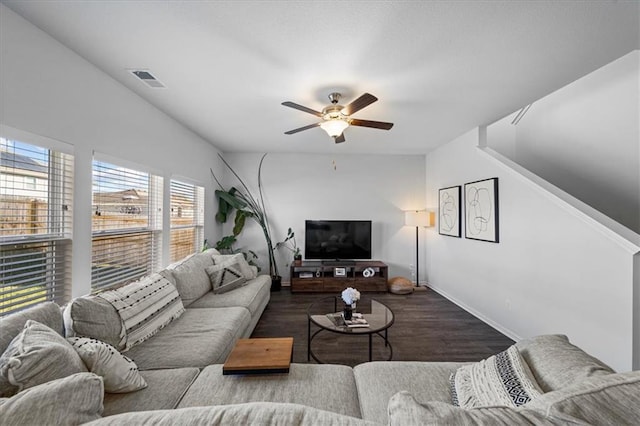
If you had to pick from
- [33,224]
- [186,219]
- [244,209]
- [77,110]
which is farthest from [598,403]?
[244,209]

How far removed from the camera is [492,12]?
144 centimetres

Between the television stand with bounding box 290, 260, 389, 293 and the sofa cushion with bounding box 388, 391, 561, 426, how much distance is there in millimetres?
3697

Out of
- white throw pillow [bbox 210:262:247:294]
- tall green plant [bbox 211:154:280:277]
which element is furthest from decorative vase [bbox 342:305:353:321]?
tall green plant [bbox 211:154:280:277]

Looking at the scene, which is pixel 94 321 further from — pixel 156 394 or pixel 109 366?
pixel 156 394

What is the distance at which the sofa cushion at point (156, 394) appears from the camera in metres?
1.19

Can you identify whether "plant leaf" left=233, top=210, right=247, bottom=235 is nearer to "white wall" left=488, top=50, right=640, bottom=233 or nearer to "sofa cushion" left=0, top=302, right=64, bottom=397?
"sofa cushion" left=0, top=302, right=64, bottom=397

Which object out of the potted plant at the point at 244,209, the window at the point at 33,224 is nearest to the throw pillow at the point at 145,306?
the window at the point at 33,224

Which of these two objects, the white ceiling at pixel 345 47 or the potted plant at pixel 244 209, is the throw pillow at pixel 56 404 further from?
the potted plant at pixel 244 209

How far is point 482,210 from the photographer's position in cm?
325

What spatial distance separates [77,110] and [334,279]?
12.4ft

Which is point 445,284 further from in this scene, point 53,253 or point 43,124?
point 43,124

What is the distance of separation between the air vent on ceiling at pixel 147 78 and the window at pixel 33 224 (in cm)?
86

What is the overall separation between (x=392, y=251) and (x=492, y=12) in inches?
155

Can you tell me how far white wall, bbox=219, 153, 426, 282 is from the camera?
4754mm
